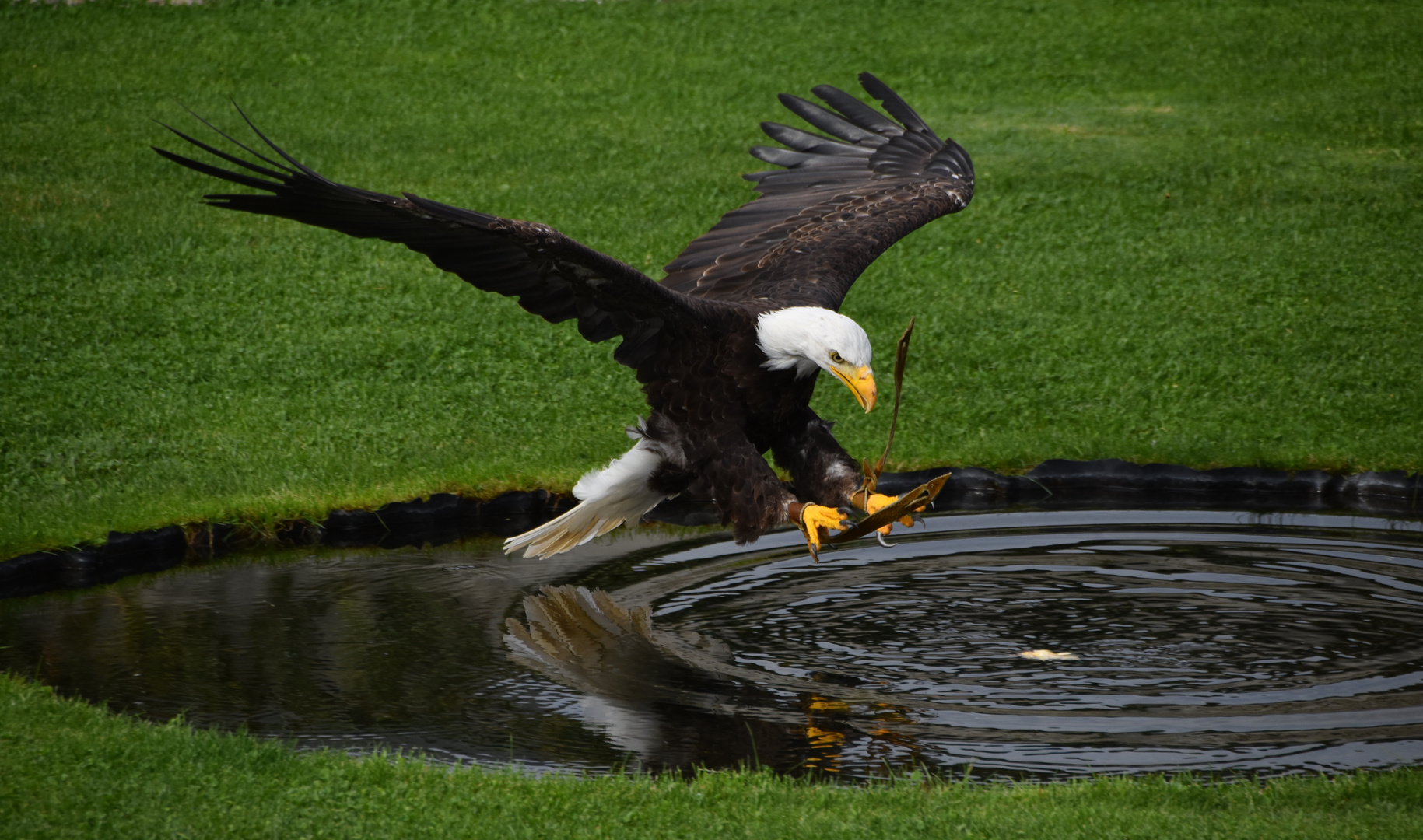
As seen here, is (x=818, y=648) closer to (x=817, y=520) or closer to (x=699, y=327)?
(x=817, y=520)

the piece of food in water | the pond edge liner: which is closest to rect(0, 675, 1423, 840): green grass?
the piece of food in water

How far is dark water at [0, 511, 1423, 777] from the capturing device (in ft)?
17.0

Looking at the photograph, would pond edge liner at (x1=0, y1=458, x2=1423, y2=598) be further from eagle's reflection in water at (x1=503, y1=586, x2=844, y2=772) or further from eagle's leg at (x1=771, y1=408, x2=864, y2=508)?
eagle's leg at (x1=771, y1=408, x2=864, y2=508)

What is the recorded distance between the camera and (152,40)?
55.9 ft

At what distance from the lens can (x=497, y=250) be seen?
5.52 metres

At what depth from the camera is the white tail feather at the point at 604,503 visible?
6.16m

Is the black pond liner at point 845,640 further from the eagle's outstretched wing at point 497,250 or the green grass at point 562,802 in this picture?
the eagle's outstretched wing at point 497,250

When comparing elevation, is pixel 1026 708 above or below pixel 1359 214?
below

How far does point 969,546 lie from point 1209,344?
3509mm

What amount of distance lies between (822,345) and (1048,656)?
4.90 ft

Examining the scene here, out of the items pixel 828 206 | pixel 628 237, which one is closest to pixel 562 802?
pixel 828 206

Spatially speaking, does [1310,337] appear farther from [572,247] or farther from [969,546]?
[572,247]

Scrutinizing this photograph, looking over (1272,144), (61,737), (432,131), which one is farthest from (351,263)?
(1272,144)

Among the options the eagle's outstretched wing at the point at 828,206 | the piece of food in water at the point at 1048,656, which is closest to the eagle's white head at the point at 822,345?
the eagle's outstretched wing at the point at 828,206
